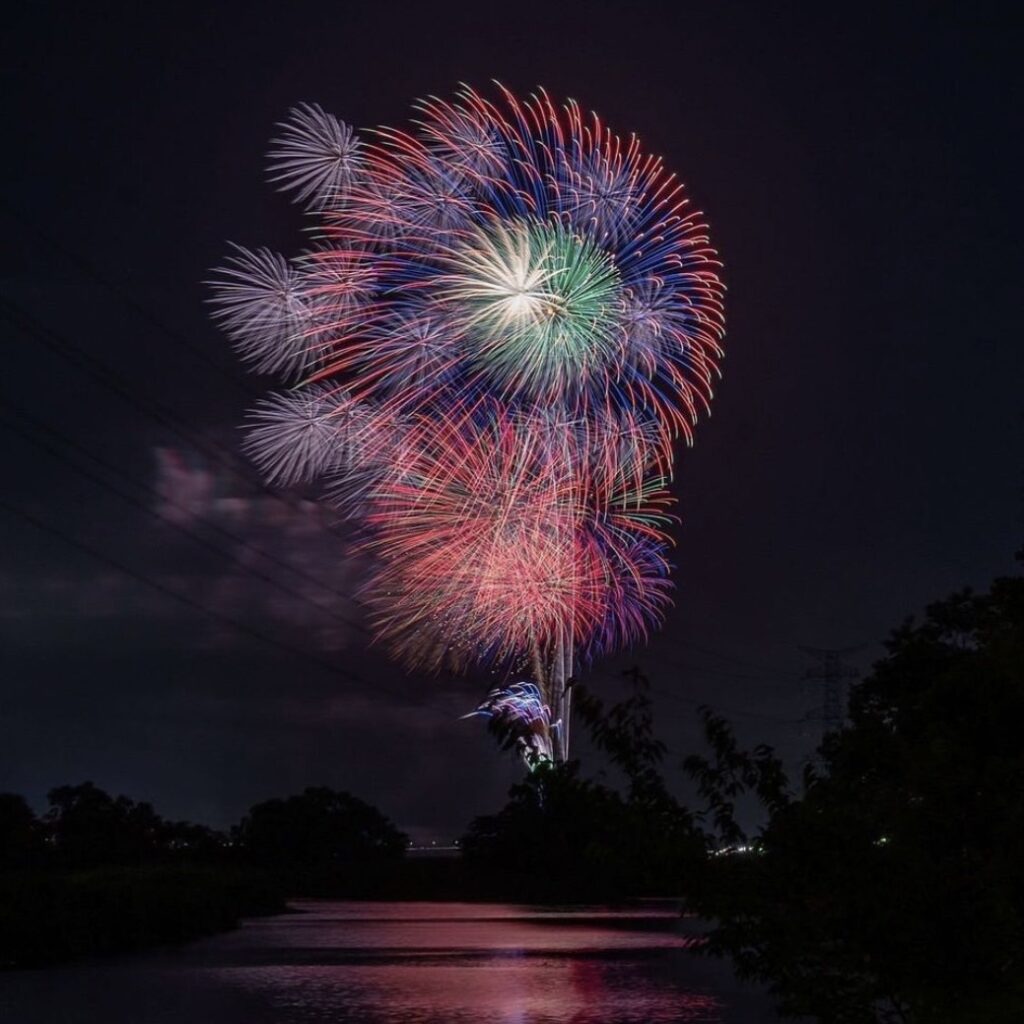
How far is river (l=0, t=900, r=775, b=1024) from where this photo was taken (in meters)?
20.7

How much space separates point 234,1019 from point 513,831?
65558 millimetres

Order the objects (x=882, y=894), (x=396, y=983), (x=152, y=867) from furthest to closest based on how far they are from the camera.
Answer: (x=152, y=867) → (x=396, y=983) → (x=882, y=894)

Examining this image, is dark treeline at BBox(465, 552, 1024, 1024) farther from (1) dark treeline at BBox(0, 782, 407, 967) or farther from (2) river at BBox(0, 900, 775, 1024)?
(1) dark treeline at BBox(0, 782, 407, 967)

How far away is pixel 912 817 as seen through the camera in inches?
330

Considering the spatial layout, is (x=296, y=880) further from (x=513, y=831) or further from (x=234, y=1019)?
(x=234, y=1019)

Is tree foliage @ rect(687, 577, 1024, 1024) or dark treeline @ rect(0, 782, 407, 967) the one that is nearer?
tree foliage @ rect(687, 577, 1024, 1024)

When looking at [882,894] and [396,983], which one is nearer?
[882,894]

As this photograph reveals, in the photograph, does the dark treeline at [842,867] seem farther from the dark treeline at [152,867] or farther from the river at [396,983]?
the dark treeline at [152,867]

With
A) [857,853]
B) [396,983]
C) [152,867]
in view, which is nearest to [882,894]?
[857,853]

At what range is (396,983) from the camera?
26078 millimetres

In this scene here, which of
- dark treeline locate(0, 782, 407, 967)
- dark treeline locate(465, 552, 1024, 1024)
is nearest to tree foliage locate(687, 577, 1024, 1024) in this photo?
dark treeline locate(465, 552, 1024, 1024)

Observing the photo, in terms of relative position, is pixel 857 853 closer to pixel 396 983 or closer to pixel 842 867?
pixel 842 867

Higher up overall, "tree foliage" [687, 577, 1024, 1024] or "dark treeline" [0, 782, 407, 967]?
"dark treeline" [0, 782, 407, 967]

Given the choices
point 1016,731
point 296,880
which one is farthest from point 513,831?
point 1016,731
